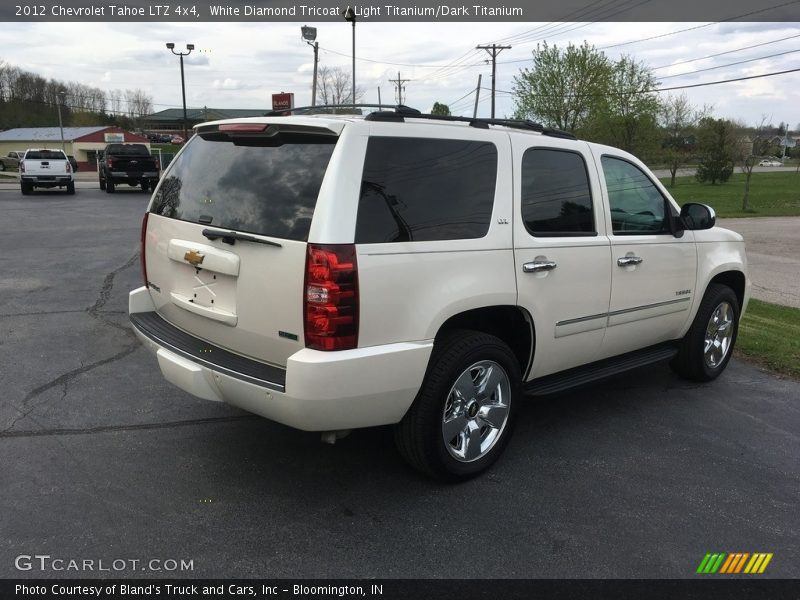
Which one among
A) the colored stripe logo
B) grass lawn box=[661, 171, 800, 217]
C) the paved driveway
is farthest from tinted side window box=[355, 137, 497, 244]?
grass lawn box=[661, 171, 800, 217]

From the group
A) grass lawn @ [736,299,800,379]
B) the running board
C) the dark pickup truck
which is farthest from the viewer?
the dark pickup truck

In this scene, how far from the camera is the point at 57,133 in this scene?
290ft

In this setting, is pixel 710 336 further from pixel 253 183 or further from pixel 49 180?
pixel 49 180

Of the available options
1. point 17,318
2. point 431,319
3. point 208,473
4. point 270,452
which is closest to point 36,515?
point 208,473

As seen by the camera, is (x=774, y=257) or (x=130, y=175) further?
(x=130, y=175)

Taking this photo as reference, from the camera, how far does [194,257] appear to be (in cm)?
354

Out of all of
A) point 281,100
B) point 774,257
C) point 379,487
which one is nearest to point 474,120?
point 379,487

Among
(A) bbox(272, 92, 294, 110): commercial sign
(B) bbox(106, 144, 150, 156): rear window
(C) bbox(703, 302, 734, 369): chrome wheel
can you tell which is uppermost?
(A) bbox(272, 92, 294, 110): commercial sign

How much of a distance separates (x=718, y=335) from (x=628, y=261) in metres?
1.69

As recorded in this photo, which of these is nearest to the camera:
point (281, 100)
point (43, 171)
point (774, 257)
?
point (774, 257)

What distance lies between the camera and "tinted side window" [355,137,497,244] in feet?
10.4

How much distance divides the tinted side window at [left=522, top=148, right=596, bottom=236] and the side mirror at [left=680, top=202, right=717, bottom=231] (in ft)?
3.64

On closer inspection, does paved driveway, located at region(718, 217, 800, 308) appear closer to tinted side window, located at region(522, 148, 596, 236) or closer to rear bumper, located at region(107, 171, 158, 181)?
tinted side window, located at region(522, 148, 596, 236)
